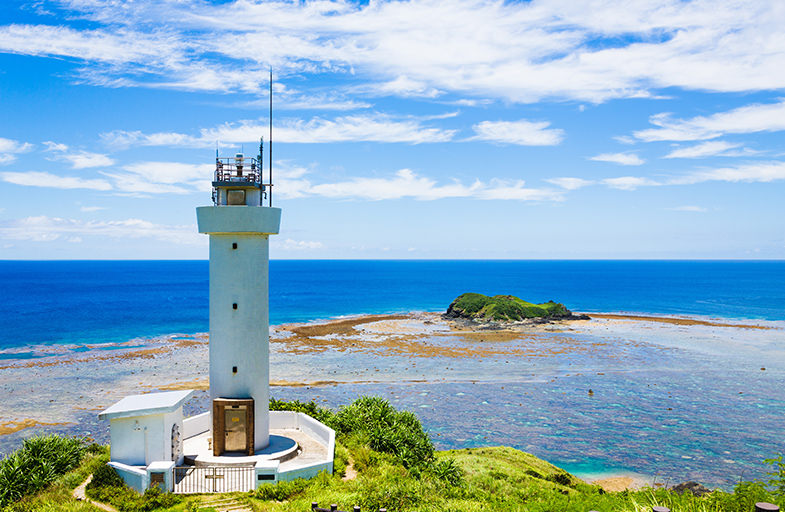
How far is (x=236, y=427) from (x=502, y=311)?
2444 inches

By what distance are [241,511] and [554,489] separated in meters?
11.6

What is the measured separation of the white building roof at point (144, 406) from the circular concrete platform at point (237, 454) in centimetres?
182

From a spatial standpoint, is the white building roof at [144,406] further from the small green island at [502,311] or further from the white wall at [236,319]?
the small green island at [502,311]

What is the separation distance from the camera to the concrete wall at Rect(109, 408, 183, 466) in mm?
15875

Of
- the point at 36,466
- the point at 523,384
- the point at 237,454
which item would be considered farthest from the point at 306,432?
the point at 523,384

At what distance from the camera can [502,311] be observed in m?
76.5

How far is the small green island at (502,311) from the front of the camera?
75.8 m

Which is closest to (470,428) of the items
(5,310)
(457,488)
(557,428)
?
(557,428)

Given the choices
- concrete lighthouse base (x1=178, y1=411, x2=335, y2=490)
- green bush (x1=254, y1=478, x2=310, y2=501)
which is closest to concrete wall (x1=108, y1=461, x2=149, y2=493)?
concrete lighthouse base (x1=178, y1=411, x2=335, y2=490)

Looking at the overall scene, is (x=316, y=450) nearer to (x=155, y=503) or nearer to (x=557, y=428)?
(x=155, y=503)

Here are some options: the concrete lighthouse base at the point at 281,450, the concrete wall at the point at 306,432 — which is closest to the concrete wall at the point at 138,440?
the concrete lighthouse base at the point at 281,450

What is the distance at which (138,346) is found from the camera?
57.1m

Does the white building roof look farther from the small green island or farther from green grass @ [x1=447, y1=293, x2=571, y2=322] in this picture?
green grass @ [x1=447, y1=293, x2=571, y2=322]

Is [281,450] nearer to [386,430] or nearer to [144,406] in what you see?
[386,430]
